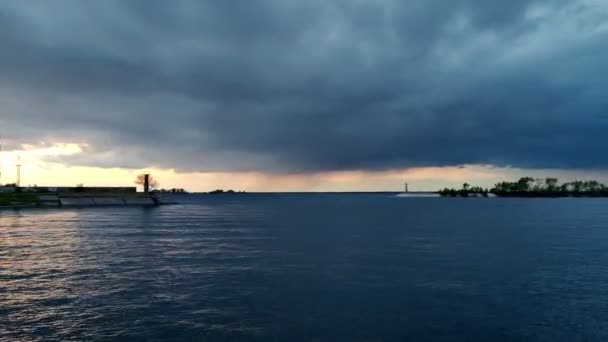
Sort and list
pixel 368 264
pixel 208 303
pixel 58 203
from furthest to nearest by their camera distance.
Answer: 1. pixel 58 203
2. pixel 368 264
3. pixel 208 303

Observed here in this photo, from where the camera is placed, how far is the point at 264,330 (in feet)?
65.9

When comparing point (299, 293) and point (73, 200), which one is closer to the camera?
point (299, 293)

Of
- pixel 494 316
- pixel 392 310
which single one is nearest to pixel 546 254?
pixel 494 316

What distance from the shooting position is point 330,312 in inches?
912

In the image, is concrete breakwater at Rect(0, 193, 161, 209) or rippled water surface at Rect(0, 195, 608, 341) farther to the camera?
concrete breakwater at Rect(0, 193, 161, 209)

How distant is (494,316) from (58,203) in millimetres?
182665

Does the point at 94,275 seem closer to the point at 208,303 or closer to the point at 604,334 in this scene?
the point at 208,303

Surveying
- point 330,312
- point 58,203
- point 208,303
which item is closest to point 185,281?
point 208,303

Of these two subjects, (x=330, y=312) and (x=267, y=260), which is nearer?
(x=330, y=312)

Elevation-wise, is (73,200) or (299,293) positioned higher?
(73,200)

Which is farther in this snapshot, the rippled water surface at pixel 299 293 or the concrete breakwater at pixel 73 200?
the concrete breakwater at pixel 73 200

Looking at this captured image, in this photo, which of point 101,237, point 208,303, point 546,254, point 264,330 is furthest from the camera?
point 101,237

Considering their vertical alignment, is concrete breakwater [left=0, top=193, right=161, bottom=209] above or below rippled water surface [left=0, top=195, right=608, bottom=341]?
above

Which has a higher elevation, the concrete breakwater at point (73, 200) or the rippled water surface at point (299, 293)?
the concrete breakwater at point (73, 200)
